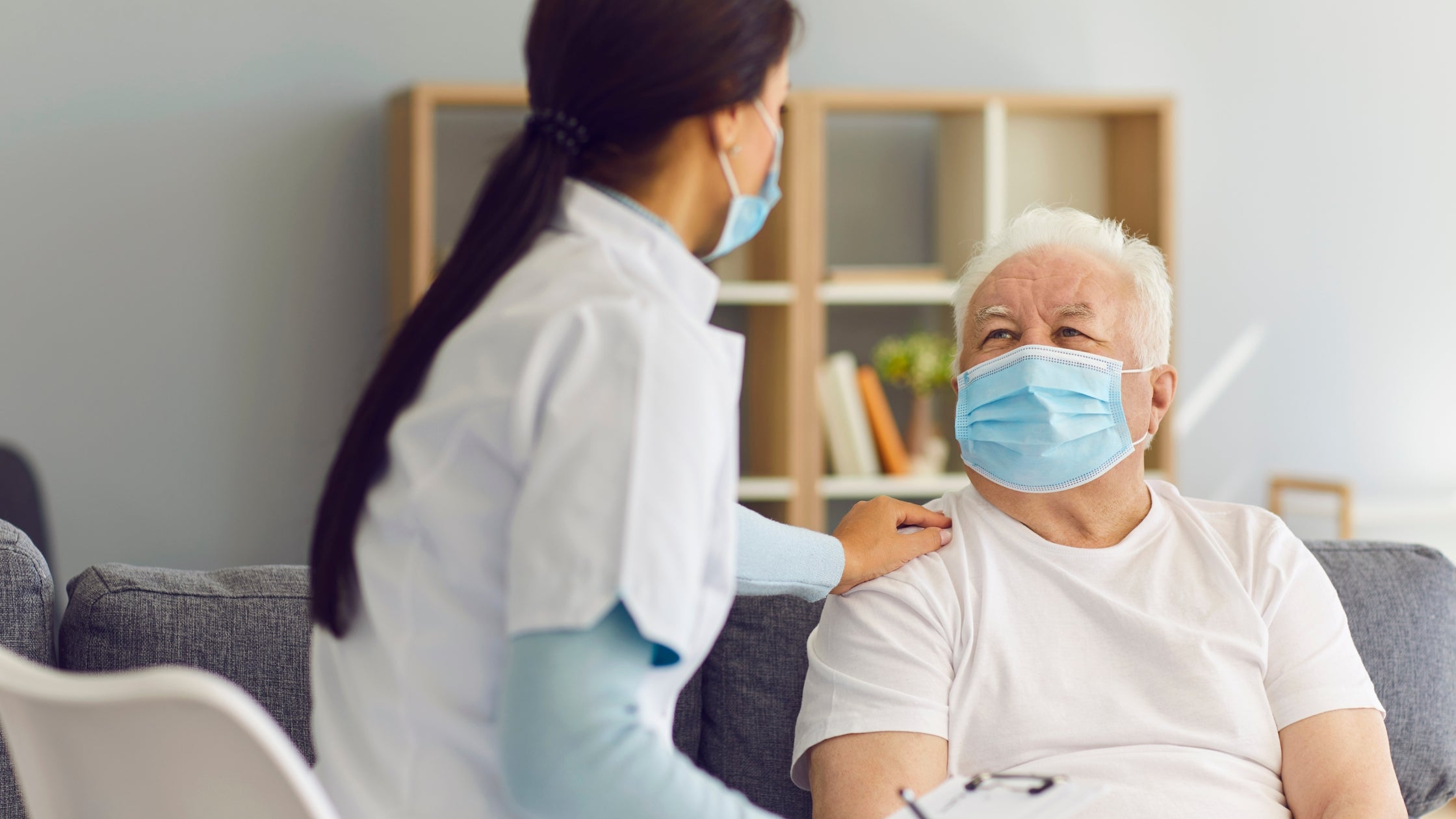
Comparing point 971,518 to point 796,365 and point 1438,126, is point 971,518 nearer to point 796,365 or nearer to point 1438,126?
point 796,365

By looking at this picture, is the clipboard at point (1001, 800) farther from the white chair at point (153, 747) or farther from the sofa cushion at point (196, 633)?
the sofa cushion at point (196, 633)

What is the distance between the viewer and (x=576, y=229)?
0.82m

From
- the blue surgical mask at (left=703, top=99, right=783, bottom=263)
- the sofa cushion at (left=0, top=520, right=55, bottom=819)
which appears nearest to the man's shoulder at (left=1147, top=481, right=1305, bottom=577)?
the blue surgical mask at (left=703, top=99, right=783, bottom=263)

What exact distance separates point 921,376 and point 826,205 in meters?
0.56

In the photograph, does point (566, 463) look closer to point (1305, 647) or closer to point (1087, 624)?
point (1087, 624)

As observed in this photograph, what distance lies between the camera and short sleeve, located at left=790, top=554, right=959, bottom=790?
4.25 feet

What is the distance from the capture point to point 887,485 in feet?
9.75

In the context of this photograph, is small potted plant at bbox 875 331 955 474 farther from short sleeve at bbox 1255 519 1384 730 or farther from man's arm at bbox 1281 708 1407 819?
man's arm at bbox 1281 708 1407 819

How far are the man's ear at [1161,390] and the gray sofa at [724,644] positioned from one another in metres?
0.29

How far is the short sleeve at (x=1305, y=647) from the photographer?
52.4 inches

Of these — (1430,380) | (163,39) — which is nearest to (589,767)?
(163,39)

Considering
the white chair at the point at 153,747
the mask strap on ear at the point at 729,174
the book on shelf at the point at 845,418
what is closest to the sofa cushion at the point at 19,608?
the white chair at the point at 153,747

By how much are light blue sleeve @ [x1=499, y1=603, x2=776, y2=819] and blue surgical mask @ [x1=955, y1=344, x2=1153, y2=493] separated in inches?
31.8

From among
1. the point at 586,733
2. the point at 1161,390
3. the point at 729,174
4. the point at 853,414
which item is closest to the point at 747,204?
the point at 729,174
